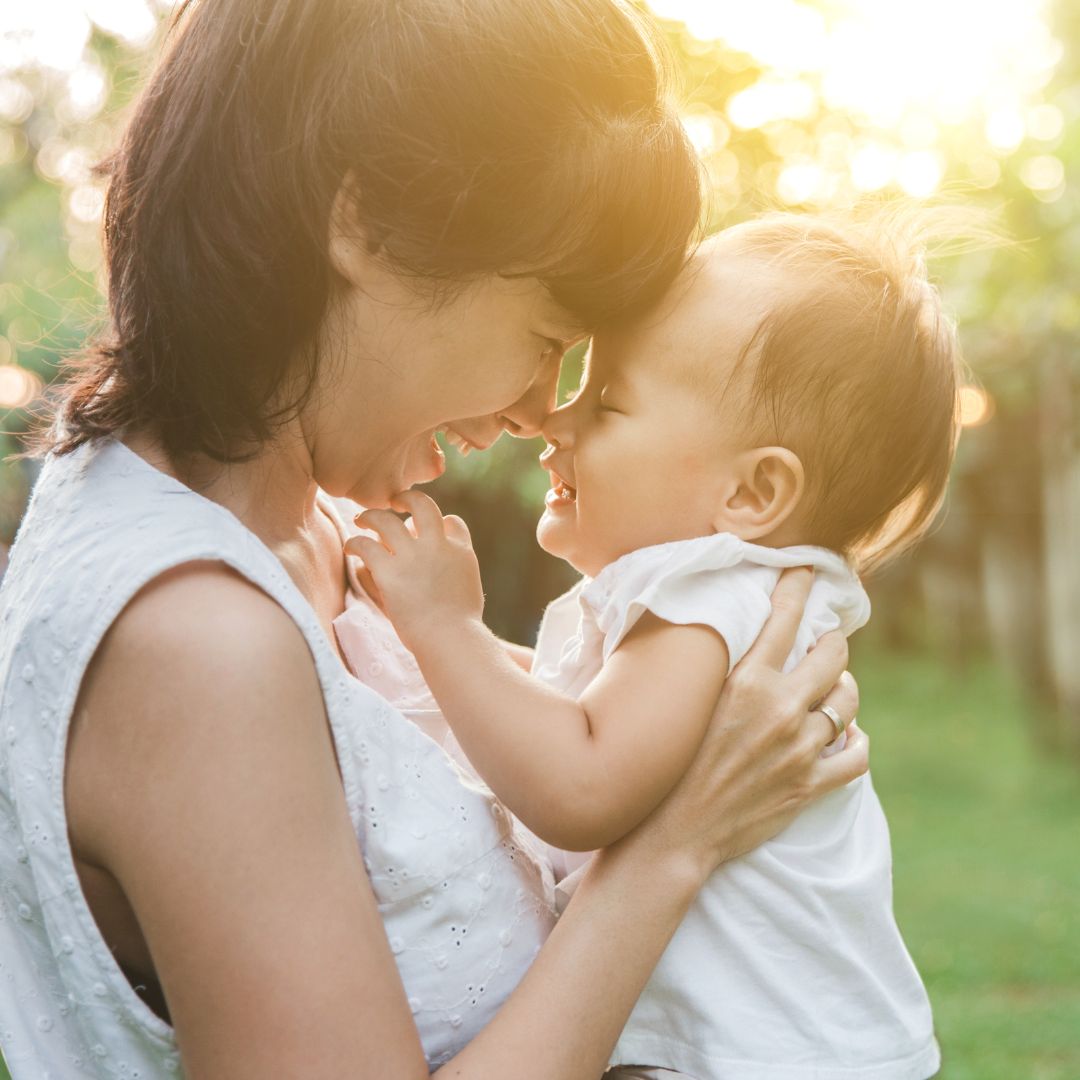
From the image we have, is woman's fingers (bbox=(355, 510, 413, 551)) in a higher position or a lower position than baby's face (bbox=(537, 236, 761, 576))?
lower

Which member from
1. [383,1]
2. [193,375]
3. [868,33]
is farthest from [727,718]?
[868,33]

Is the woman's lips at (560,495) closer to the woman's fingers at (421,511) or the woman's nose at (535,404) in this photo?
the woman's nose at (535,404)

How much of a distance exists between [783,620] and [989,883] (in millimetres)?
6669

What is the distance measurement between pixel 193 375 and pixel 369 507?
452 mm

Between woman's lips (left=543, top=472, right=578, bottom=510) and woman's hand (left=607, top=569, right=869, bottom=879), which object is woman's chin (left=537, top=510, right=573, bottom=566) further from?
woman's hand (left=607, top=569, right=869, bottom=879)

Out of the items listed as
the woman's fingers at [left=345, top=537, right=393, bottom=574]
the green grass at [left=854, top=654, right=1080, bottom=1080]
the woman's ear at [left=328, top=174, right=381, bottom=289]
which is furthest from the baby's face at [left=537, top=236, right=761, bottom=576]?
the green grass at [left=854, top=654, right=1080, bottom=1080]

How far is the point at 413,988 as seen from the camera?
1.50 metres

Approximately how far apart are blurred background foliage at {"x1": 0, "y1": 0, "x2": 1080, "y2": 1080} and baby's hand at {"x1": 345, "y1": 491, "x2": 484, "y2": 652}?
504mm

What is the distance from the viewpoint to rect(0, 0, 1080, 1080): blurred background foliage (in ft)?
16.5

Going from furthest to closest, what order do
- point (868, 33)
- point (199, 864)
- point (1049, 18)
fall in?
1. point (1049, 18)
2. point (868, 33)
3. point (199, 864)

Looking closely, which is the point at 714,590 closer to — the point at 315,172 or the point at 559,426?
the point at 559,426

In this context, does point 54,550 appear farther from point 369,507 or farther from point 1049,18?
point 1049,18

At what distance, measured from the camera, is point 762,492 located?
6.33ft

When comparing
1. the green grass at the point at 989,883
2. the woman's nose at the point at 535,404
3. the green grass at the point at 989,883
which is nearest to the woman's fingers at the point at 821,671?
the woman's nose at the point at 535,404
